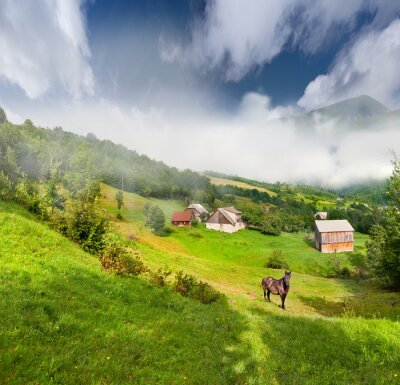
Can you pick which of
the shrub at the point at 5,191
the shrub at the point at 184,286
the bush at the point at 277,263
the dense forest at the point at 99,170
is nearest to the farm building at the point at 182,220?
the dense forest at the point at 99,170

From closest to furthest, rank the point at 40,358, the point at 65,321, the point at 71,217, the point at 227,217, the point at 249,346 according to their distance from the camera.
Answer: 1. the point at 40,358
2. the point at 65,321
3. the point at 249,346
4. the point at 71,217
5. the point at 227,217

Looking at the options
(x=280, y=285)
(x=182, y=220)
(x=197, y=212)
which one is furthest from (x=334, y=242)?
(x=280, y=285)

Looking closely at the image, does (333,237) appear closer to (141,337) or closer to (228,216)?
(228,216)

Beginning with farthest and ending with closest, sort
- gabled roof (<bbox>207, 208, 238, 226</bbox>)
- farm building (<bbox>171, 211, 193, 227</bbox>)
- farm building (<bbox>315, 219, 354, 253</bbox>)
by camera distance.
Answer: gabled roof (<bbox>207, 208, 238, 226</bbox>)
farm building (<bbox>171, 211, 193, 227</bbox>)
farm building (<bbox>315, 219, 354, 253</bbox>)

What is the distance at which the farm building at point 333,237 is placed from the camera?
8975 centimetres

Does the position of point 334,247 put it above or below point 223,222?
below

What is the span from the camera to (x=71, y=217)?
19656 mm

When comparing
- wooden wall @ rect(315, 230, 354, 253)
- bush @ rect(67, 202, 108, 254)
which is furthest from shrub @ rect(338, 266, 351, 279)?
bush @ rect(67, 202, 108, 254)

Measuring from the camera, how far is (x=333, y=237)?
296ft

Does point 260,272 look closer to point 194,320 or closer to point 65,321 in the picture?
point 194,320

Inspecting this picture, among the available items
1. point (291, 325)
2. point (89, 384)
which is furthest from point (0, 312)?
point (291, 325)

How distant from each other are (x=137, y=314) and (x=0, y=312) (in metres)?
4.60

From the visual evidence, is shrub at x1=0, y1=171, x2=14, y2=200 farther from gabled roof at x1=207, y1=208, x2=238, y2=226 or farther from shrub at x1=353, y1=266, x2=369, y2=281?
gabled roof at x1=207, y1=208, x2=238, y2=226

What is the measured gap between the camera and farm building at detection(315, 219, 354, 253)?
8975 cm
